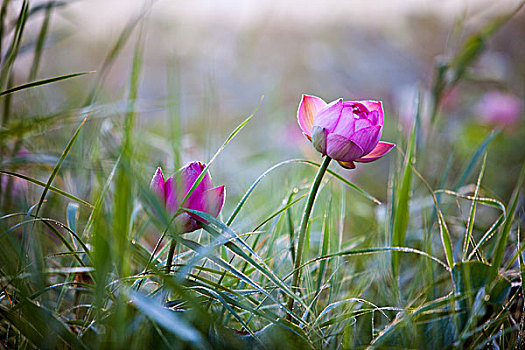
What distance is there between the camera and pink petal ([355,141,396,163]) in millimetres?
437

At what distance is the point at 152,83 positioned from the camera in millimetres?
2324

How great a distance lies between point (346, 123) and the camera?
1.35ft

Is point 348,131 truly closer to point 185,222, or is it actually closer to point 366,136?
point 366,136

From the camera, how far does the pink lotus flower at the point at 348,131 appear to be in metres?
0.41

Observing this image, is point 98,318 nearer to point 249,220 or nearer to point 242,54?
point 249,220

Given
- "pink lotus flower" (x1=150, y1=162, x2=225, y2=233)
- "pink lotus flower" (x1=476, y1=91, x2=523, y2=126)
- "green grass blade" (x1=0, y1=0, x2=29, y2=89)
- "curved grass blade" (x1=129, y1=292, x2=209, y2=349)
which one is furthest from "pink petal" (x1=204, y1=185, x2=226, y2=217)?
"pink lotus flower" (x1=476, y1=91, x2=523, y2=126)

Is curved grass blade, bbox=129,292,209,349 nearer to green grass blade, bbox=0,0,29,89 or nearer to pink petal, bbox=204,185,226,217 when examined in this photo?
pink petal, bbox=204,185,226,217

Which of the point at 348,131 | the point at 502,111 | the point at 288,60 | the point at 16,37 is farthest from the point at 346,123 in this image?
the point at 288,60

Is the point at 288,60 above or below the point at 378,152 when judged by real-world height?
above

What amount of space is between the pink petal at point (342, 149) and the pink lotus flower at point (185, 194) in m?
0.11

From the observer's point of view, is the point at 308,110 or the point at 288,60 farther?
the point at 288,60

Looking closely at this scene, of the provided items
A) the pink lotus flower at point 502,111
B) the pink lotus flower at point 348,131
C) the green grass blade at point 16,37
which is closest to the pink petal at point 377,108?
the pink lotus flower at point 348,131

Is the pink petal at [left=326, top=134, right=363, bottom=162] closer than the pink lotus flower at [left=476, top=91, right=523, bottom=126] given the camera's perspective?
Yes

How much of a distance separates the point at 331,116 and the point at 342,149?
0.03 meters
